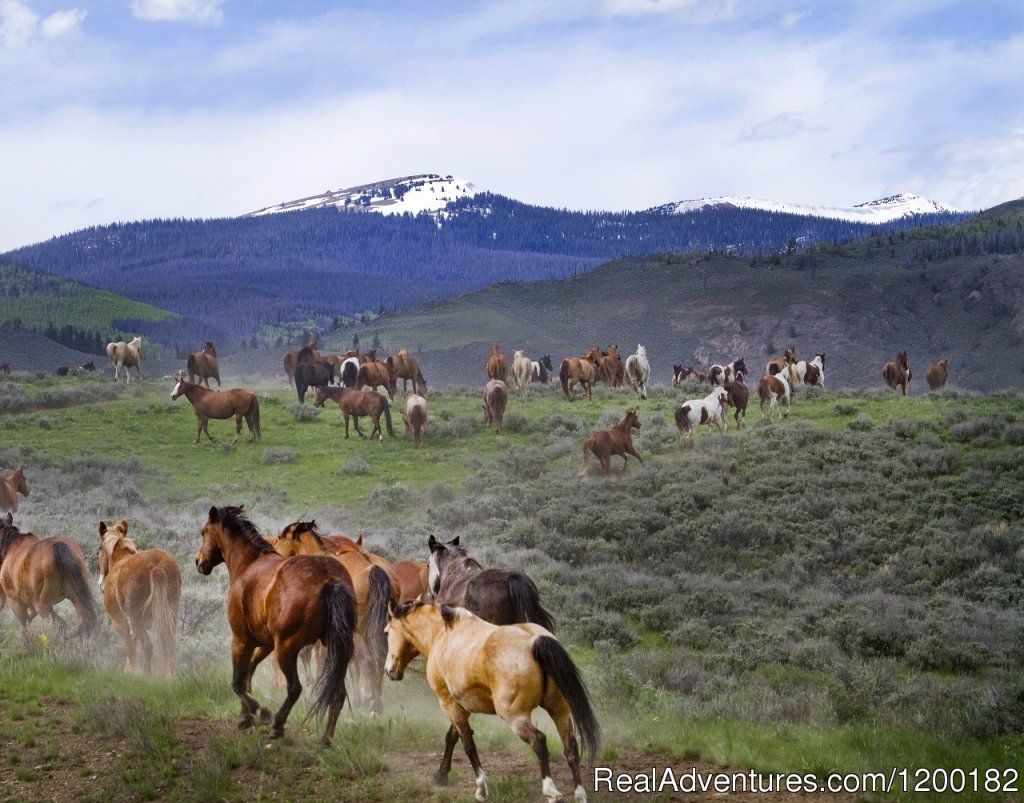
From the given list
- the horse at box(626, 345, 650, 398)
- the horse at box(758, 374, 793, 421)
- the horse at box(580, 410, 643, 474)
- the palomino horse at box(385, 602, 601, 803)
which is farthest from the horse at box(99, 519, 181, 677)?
the horse at box(626, 345, 650, 398)

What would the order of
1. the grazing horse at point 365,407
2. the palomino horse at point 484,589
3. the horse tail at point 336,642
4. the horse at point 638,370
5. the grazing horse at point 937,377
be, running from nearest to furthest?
the horse tail at point 336,642, the palomino horse at point 484,589, the grazing horse at point 365,407, the horse at point 638,370, the grazing horse at point 937,377

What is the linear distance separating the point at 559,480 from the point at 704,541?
3.32 m

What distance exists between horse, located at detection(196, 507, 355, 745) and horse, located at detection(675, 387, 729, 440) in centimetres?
1444

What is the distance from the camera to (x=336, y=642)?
290 inches

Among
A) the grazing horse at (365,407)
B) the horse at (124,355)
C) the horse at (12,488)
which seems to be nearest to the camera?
the horse at (12,488)

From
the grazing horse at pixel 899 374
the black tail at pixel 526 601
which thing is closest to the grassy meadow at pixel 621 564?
the black tail at pixel 526 601

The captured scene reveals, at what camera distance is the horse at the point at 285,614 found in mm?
7402

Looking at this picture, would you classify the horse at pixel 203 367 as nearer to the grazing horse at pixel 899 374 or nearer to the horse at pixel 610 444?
the horse at pixel 610 444

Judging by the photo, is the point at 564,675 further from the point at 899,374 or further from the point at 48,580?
the point at 899,374

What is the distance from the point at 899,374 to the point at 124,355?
2323cm

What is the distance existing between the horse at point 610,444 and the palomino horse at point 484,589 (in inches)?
423

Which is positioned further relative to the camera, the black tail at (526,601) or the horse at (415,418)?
the horse at (415,418)

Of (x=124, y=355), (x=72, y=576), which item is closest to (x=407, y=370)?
(x=124, y=355)

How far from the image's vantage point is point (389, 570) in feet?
31.3
